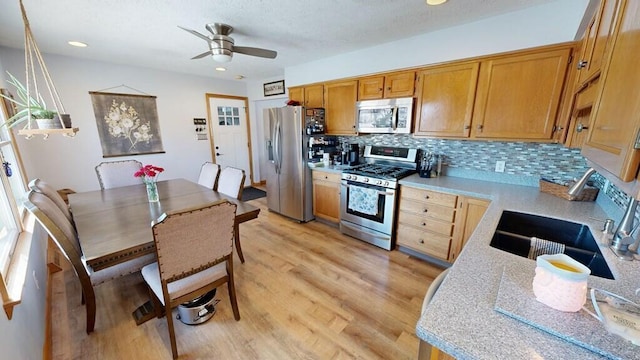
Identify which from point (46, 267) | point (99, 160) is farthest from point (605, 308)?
point (99, 160)

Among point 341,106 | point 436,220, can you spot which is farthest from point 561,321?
point 341,106

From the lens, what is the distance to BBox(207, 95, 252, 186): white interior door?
482cm

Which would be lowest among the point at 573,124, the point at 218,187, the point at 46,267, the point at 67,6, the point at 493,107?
the point at 46,267

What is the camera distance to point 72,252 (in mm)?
1517

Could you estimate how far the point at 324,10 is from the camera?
6.46 ft

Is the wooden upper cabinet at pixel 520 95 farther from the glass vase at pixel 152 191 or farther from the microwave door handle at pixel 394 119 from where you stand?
the glass vase at pixel 152 191

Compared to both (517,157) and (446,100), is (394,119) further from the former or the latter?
(517,157)

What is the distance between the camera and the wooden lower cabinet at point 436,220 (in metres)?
2.24

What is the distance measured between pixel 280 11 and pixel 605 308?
247 cm

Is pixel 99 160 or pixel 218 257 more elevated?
pixel 99 160

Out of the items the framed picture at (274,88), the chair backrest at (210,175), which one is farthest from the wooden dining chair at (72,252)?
the framed picture at (274,88)

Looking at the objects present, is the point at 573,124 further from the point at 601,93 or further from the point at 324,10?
the point at 324,10

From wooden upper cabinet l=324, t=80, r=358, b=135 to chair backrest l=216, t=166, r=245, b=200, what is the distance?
1.55 metres

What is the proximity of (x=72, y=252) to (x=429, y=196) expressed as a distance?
2.87 meters
